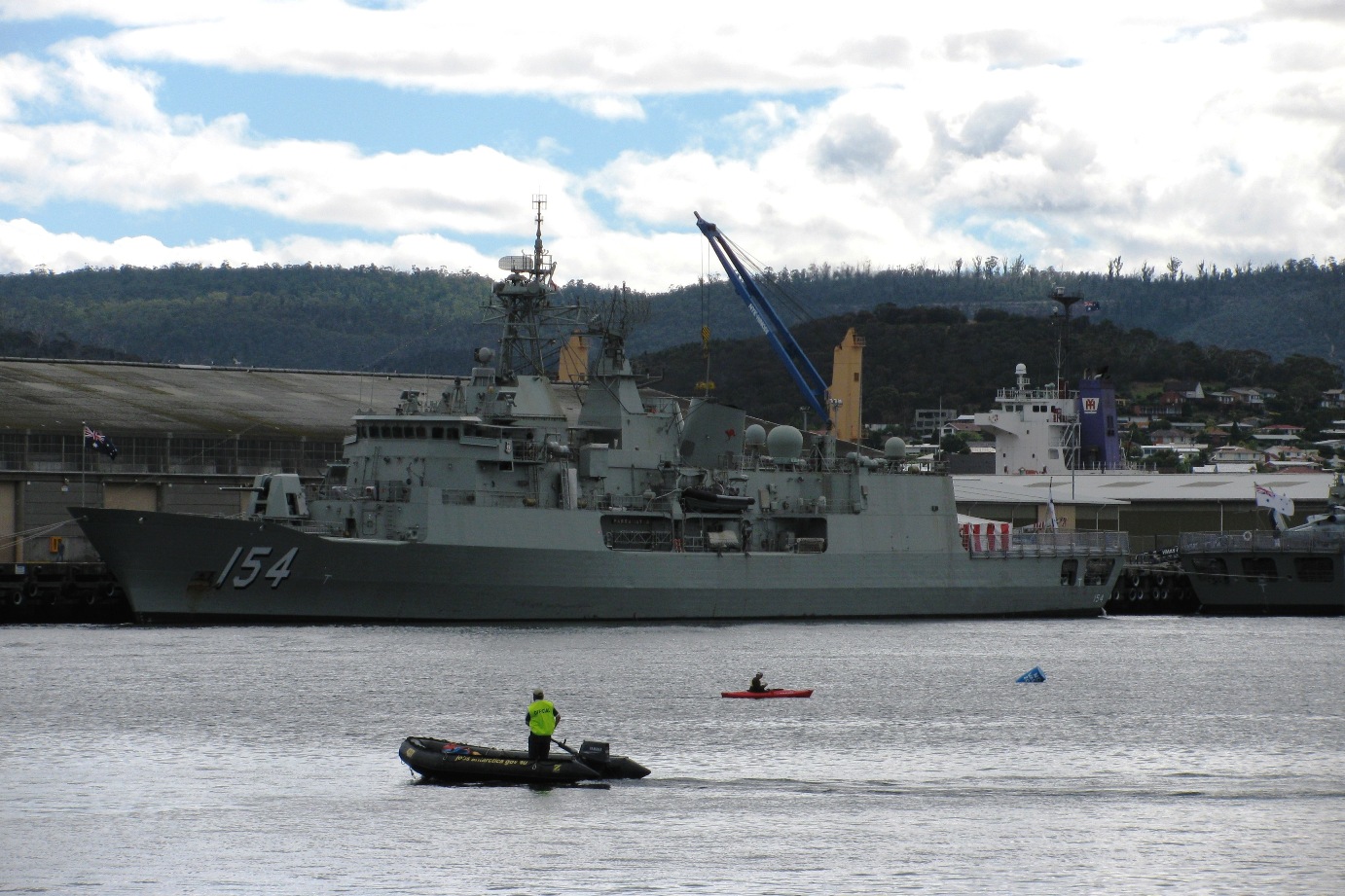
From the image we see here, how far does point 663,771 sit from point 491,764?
8.95 ft

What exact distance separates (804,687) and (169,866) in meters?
17.4

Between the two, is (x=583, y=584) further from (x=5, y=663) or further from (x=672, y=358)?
(x=672, y=358)

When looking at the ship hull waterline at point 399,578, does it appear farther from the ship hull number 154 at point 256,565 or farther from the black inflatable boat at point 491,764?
the black inflatable boat at point 491,764

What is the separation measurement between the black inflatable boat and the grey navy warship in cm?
1847

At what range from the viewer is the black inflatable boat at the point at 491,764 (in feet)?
78.2

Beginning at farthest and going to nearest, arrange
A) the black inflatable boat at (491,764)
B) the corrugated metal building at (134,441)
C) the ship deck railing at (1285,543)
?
the ship deck railing at (1285,543)
the corrugated metal building at (134,441)
the black inflatable boat at (491,764)


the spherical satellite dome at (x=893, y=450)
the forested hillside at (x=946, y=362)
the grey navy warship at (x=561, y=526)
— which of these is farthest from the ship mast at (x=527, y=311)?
the forested hillside at (x=946, y=362)

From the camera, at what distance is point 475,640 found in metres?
41.0

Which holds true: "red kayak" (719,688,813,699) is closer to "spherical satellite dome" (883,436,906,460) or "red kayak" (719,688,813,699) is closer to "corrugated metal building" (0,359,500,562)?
"corrugated metal building" (0,359,500,562)

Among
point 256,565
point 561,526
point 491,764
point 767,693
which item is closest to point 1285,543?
point 561,526

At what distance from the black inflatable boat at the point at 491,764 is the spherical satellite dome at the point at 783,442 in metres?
27.2

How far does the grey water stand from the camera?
1964 centimetres

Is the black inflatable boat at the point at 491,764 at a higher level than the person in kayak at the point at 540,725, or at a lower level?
lower

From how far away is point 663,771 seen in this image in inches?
998
